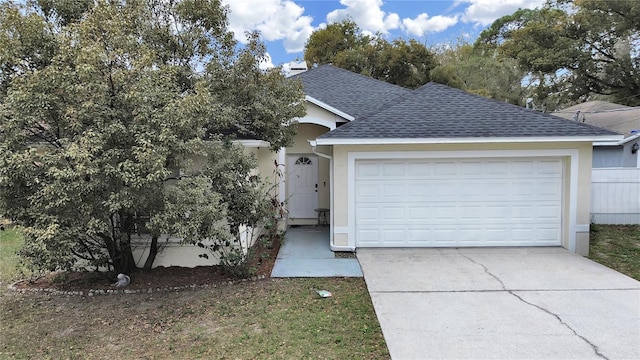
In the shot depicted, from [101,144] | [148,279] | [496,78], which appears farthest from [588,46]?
[101,144]

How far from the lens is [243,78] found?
7.97 meters

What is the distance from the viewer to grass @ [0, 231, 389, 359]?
182 inches

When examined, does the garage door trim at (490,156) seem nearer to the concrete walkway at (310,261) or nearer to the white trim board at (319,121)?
the concrete walkway at (310,261)

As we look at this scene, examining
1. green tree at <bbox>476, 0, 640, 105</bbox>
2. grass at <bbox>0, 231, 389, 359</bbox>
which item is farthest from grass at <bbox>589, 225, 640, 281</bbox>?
green tree at <bbox>476, 0, 640, 105</bbox>

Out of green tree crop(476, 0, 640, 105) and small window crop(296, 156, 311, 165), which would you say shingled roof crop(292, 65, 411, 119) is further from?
green tree crop(476, 0, 640, 105)

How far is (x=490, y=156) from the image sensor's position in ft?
28.7

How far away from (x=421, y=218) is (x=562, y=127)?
364 centimetres

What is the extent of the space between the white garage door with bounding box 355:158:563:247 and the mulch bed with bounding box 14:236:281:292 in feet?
9.62

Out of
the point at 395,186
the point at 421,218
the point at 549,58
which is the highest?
the point at 549,58

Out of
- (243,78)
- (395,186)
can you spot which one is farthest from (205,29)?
(395,186)

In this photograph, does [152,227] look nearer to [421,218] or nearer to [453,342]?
[453,342]

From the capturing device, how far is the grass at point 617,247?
7852 millimetres

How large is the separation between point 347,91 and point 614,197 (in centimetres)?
883

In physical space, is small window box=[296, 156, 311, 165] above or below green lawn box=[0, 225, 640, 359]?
above
